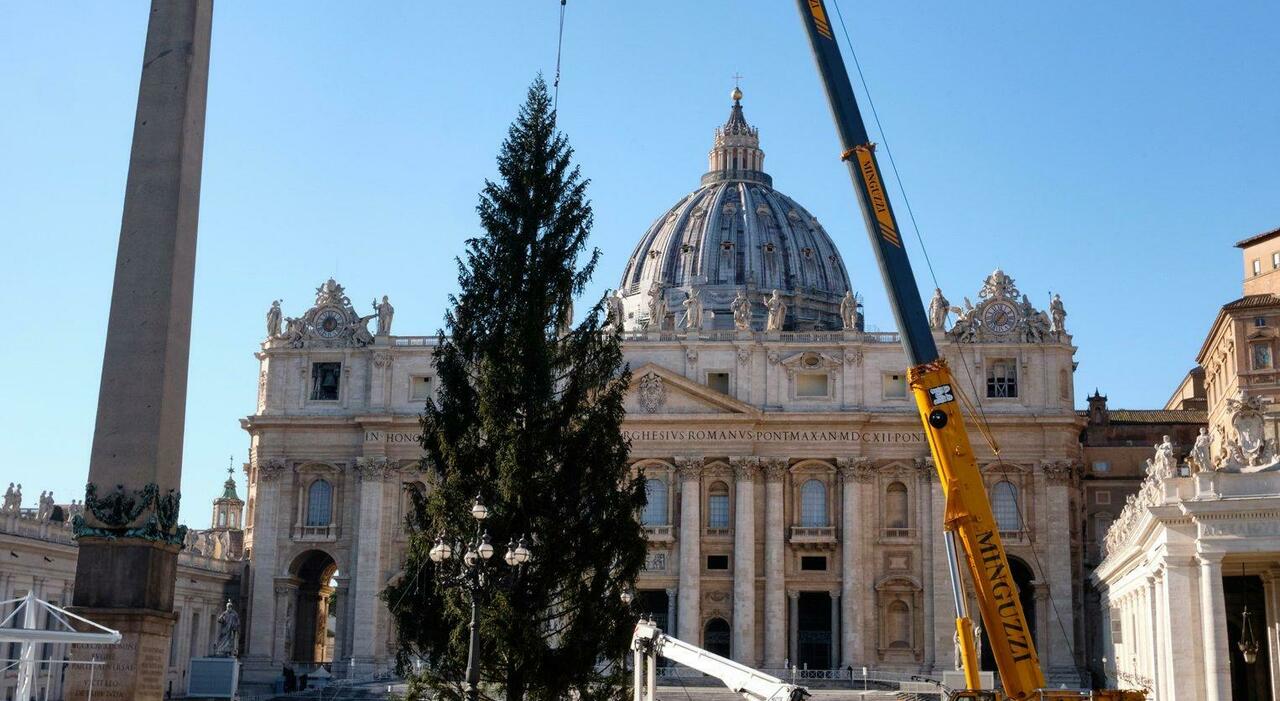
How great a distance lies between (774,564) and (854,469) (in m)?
5.58

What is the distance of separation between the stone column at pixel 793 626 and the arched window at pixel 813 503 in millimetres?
3343

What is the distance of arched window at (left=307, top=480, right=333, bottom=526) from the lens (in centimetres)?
8056

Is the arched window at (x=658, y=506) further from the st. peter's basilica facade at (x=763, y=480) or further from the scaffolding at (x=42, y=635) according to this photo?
the scaffolding at (x=42, y=635)

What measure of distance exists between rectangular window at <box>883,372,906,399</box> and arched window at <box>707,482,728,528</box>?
28.3 feet

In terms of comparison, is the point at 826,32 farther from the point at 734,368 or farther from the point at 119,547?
the point at 734,368

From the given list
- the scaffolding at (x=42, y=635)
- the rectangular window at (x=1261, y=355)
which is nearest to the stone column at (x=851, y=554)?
the rectangular window at (x=1261, y=355)

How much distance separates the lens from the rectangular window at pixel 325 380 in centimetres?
8112

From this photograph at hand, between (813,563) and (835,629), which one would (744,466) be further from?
(835,629)

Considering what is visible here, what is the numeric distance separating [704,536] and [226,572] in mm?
23455

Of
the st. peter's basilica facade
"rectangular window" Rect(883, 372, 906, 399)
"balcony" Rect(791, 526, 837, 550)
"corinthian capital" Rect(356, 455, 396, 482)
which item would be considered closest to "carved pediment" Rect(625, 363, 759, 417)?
the st. peter's basilica facade

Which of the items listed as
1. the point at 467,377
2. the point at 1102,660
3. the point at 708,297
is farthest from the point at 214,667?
the point at 708,297

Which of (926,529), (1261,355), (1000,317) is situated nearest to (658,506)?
(926,529)

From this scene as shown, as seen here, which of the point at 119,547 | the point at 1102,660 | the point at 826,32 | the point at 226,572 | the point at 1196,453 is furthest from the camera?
the point at 226,572

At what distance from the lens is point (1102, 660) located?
7312 centimetres
